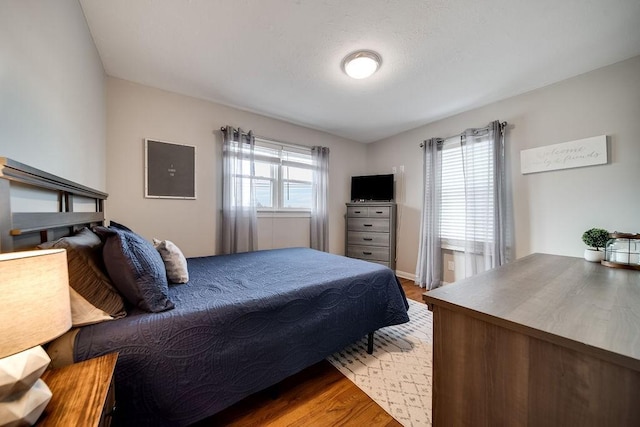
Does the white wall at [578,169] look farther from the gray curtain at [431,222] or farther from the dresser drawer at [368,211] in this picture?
the dresser drawer at [368,211]

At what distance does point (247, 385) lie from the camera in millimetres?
1190

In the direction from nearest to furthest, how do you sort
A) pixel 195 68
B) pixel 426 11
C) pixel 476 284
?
pixel 476 284, pixel 426 11, pixel 195 68

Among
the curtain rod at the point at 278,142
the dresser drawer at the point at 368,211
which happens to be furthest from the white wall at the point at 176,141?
the dresser drawer at the point at 368,211

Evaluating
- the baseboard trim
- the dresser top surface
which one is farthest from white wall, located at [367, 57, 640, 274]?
the baseboard trim

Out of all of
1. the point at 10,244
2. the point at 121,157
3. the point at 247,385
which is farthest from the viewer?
the point at 121,157

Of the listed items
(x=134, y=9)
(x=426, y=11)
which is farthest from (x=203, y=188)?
(x=426, y=11)

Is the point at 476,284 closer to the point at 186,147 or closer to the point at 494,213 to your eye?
the point at 494,213

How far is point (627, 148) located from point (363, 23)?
2.56 metres

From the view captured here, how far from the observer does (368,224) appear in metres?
3.83

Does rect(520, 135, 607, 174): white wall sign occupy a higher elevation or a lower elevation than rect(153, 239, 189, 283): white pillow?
higher

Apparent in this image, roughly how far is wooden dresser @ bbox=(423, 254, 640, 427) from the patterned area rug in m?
0.57

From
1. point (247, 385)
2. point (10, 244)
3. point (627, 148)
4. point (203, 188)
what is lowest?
point (247, 385)

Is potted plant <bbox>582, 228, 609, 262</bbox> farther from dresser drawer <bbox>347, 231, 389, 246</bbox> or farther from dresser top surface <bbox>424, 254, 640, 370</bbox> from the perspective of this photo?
dresser drawer <bbox>347, 231, 389, 246</bbox>

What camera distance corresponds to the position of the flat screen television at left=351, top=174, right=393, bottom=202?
387cm
